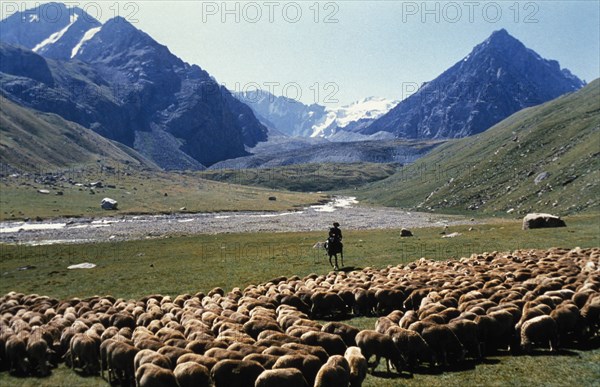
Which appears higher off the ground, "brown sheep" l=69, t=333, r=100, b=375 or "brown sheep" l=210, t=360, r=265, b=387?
"brown sheep" l=210, t=360, r=265, b=387

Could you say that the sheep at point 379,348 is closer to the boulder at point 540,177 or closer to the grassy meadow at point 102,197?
the grassy meadow at point 102,197

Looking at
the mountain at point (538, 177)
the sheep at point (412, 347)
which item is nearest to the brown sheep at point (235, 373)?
the sheep at point (412, 347)

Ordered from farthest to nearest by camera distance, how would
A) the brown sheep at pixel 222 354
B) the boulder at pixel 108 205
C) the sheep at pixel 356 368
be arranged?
the boulder at pixel 108 205, the brown sheep at pixel 222 354, the sheep at pixel 356 368

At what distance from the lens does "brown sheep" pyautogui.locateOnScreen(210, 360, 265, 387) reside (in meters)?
14.0

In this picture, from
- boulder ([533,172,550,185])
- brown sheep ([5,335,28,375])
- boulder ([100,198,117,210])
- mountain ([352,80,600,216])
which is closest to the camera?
brown sheep ([5,335,28,375])

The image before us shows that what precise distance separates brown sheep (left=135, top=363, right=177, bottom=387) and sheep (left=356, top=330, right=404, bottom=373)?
6852 mm

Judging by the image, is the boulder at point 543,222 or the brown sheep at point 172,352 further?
the boulder at point 543,222

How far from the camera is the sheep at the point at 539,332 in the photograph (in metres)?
17.4

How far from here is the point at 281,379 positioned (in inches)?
523

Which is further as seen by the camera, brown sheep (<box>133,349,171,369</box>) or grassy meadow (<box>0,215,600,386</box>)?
grassy meadow (<box>0,215,600,386</box>)

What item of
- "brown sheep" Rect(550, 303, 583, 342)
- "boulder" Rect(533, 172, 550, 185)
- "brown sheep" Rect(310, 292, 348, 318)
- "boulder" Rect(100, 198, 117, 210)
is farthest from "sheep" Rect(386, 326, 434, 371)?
"boulder" Rect(100, 198, 117, 210)

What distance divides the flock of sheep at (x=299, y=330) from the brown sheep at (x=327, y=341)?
0.12ft

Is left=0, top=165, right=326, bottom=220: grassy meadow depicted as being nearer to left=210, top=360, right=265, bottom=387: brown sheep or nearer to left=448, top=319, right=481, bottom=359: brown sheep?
left=210, top=360, right=265, bottom=387: brown sheep

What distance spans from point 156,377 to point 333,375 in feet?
17.9
